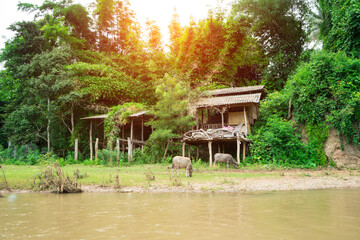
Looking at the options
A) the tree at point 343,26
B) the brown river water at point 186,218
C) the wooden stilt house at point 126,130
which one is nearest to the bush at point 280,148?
the tree at point 343,26

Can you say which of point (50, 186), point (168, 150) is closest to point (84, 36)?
point (168, 150)

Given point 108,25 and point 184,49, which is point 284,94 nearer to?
point 184,49

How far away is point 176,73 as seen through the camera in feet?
76.2

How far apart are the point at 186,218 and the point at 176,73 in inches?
753

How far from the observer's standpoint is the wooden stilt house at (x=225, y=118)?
1580 cm

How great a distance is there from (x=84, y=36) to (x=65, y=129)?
9.91 m

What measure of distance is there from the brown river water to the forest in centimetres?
928

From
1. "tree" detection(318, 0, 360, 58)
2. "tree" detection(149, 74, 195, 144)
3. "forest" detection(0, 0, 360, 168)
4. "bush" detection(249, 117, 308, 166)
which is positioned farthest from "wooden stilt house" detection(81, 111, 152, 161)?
"tree" detection(318, 0, 360, 58)

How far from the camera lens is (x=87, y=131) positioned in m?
22.6

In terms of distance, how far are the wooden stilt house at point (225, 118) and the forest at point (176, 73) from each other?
0.86 m

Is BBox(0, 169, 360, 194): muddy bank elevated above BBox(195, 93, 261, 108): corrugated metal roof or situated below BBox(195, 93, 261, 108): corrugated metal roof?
below

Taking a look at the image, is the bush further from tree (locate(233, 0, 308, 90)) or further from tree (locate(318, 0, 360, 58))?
tree (locate(233, 0, 308, 90))

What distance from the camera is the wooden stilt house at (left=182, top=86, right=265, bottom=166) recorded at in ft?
51.9

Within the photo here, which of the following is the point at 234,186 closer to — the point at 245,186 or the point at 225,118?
the point at 245,186
